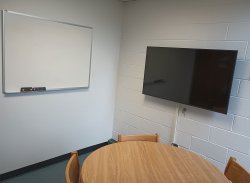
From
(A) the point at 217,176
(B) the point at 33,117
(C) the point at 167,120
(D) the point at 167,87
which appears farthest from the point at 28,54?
(A) the point at 217,176

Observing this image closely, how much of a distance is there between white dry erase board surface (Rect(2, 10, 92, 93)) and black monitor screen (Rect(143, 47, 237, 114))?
0.98 m

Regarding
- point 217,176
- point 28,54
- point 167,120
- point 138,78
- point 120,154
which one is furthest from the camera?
point 138,78

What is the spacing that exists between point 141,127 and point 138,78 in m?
0.79

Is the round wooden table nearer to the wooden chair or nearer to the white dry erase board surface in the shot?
the wooden chair

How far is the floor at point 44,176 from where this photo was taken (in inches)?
102

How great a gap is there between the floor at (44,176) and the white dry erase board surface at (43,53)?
1.12m

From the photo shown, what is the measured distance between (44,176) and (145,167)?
1.72 metres

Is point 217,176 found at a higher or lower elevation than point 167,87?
lower

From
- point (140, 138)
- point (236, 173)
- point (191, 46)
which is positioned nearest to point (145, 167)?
point (140, 138)

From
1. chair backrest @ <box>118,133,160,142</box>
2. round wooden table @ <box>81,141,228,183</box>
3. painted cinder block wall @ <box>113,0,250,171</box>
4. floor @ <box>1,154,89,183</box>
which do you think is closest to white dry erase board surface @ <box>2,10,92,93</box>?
painted cinder block wall @ <box>113,0,250,171</box>

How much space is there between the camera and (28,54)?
243 cm

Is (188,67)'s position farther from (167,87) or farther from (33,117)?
(33,117)

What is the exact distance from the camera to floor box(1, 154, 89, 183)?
2.58 meters

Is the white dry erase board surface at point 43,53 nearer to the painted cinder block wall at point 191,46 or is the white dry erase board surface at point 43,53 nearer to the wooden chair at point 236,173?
the painted cinder block wall at point 191,46
